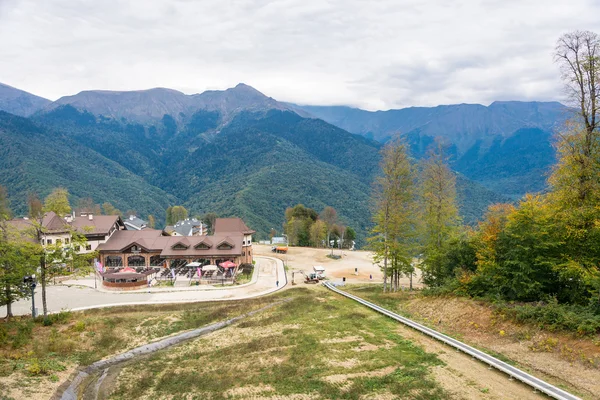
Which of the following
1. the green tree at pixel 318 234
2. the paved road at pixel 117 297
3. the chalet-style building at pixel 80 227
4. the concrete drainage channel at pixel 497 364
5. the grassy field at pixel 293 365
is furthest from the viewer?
the green tree at pixel 318 234

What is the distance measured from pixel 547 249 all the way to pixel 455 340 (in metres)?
8.12

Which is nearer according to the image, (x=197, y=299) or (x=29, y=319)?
(x=29, y=319)

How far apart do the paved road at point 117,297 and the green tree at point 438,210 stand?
19708mm

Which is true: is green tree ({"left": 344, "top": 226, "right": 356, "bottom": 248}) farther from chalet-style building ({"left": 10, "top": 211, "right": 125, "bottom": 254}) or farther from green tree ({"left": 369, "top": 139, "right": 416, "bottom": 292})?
green tree ({"left": 369, "top": 139, "right": 416, "bottom": 292})

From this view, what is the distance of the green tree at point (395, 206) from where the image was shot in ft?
109

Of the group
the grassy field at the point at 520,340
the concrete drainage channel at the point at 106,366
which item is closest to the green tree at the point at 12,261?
the concrete drainage channel at the point at 106,366

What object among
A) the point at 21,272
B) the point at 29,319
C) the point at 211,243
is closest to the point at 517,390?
the point at 21,272

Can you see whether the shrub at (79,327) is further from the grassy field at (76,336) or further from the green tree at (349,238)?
the green tree at (349,238)

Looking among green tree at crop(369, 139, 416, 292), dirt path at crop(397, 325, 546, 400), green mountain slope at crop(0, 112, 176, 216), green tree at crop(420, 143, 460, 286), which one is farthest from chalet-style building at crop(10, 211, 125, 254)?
green mountain slope at crop(0, 112, 176, 216)

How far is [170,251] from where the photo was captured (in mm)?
56312

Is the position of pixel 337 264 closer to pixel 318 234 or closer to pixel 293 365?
pixel 318 234

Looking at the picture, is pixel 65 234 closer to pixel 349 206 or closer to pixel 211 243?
pixel 211 243

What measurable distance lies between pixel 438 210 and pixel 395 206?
3.73m

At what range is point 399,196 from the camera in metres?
33.6
